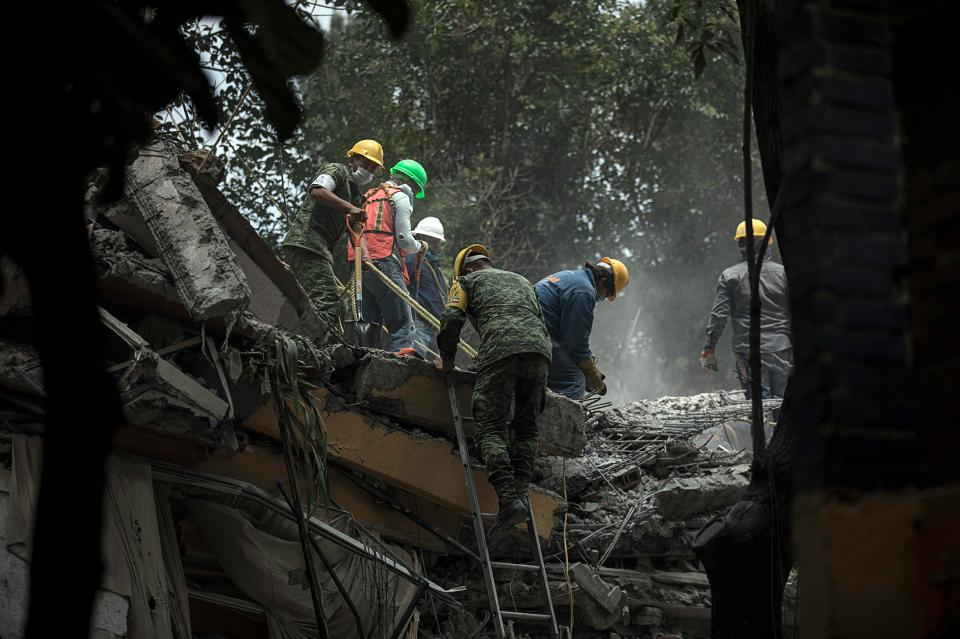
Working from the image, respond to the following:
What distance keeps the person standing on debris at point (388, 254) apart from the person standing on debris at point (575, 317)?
4.21ft

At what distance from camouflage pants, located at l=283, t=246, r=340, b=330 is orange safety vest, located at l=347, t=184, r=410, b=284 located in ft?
3.34

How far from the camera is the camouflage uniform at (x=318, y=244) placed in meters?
8.98

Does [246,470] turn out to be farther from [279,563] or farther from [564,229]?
[564,229]

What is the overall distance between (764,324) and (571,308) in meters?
2.72

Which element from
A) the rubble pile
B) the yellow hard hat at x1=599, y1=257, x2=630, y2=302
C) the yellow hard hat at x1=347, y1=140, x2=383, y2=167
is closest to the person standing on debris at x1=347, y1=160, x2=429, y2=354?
the yellow hard hat at x1=347, y1=140, x2=383, y2=167

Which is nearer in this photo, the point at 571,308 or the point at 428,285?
the point at 571,308

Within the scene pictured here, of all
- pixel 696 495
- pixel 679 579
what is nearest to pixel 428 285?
pixel 696 495

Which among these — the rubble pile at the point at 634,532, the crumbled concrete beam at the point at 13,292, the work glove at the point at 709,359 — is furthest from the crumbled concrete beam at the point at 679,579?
the crumbled concrete beam at the point at 13,292

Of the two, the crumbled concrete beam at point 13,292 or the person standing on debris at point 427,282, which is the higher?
the person standing on debris at point 427,282

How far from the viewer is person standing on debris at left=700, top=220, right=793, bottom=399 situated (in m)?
10.8

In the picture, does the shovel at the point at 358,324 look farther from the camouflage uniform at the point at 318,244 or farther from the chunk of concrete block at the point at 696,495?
the chunk of concrete block at the point at 696,495

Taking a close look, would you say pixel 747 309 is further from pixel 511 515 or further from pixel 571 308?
pixel 511 515

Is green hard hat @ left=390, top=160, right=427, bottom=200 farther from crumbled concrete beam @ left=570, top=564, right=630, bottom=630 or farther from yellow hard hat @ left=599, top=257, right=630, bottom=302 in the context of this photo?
crumbled concrete beam @ left=570, top=564, right=630, bottom=630

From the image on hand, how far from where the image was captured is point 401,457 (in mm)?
7465
